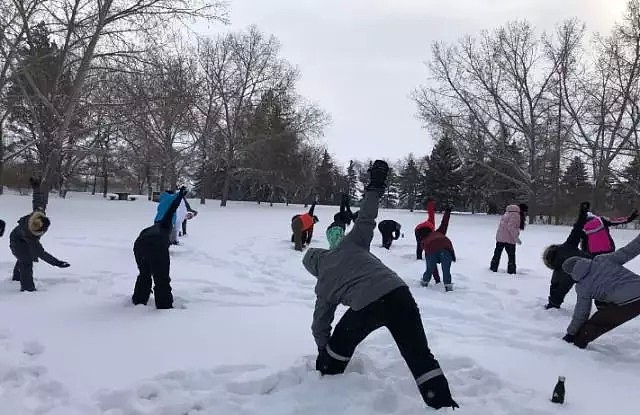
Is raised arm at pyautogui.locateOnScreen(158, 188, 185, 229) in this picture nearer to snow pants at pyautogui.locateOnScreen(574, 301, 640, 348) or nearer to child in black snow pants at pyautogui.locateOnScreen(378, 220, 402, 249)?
snow pants at pyautogui.locateOnScreen(574, 301, 640, 348)

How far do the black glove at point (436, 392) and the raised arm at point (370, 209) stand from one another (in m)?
1.24

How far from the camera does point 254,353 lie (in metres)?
5.03

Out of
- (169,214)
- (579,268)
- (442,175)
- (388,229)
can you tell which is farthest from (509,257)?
(442,175)

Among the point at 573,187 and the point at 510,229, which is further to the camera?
the point at 573,187

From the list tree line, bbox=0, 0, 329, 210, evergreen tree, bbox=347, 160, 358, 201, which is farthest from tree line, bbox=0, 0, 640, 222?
evergreen tree, bbox=347, 160, 358, 201

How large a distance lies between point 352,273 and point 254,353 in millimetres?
1452

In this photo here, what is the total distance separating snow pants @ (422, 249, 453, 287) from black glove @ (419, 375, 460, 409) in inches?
213

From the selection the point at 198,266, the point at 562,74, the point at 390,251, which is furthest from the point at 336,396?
the point at 562,74

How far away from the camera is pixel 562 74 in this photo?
31.0 m

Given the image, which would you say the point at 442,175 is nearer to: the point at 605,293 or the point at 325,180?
the point at 325,180

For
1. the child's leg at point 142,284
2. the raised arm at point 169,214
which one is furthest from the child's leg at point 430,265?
the child's leg at point 142,284

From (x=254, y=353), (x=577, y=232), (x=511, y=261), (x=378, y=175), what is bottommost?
(x=254, y=353)

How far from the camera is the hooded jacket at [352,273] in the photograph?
418 cm

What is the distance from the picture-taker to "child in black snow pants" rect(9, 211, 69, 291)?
289 inches
